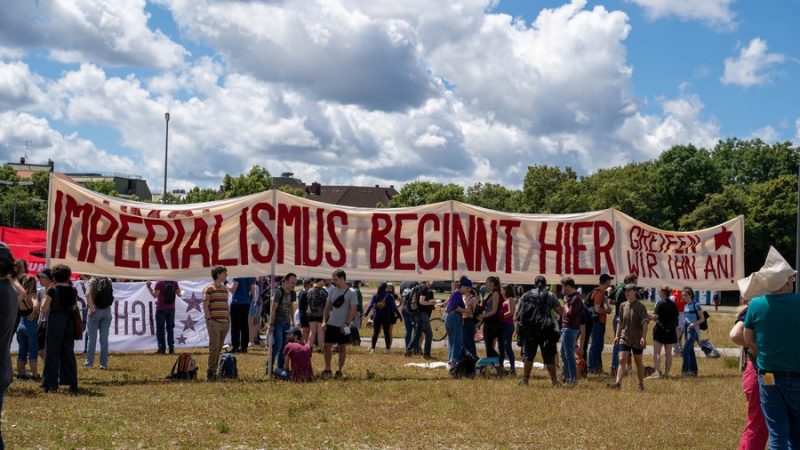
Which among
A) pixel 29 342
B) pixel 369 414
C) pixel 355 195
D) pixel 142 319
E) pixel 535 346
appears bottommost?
pixel 369 414

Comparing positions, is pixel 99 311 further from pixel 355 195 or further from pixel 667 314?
pixel 355 195

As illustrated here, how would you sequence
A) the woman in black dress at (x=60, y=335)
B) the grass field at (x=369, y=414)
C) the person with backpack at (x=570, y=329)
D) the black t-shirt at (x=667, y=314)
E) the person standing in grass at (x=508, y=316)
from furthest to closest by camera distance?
the person standing in grass at (x=508, y=316) → the black t-shirt at (x=667, y=314) → the person with backpack at (x=570, y=329) → the woman in black dress at (x=60, y=335) → the grass field at (x=369, y=414)

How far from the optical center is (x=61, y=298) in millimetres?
14406

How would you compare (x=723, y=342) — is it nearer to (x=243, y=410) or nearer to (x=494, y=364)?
(x=494, y=364)

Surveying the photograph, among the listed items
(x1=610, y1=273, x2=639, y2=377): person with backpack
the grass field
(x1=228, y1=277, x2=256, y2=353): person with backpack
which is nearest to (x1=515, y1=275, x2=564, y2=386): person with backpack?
the grass field

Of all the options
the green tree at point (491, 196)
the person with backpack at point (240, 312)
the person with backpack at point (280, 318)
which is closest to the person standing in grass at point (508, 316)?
the person with backpack at point (280, 318)

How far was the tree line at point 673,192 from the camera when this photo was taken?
80250 millimetres

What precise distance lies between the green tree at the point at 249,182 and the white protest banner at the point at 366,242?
80746 millimetres

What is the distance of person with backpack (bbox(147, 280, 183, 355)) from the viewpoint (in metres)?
21.3

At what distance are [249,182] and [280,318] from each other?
272 ft

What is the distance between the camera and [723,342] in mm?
29875

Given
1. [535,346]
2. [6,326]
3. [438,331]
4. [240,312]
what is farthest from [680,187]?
[6,326]

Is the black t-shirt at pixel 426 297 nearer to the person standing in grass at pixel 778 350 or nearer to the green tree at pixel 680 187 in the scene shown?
the person standing in grass at pixel 778 350

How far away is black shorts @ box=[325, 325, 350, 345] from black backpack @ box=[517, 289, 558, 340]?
3.06m
